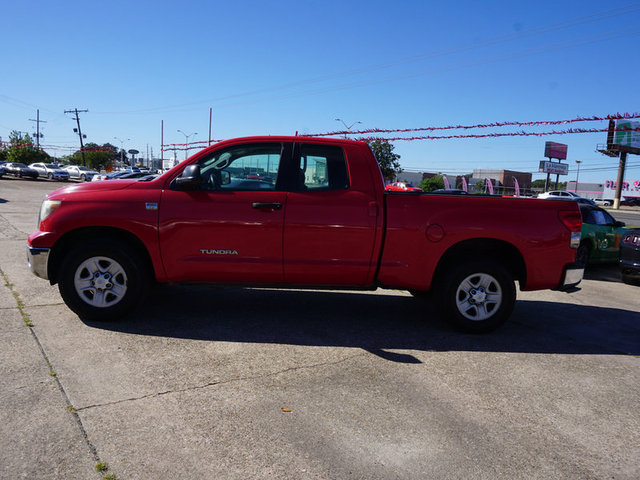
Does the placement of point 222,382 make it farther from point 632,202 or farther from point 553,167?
point 553,167

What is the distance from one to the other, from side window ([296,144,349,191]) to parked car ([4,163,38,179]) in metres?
46.4

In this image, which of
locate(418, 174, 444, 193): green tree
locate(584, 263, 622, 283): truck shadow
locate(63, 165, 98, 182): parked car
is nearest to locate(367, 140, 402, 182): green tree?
locate(418, 174, 444, 193): green tree

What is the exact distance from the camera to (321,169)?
4949 mm

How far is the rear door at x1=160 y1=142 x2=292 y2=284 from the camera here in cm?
471

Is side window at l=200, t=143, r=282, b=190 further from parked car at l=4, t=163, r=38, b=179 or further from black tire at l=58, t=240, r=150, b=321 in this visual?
parked car at l=4, t=163, r=38, b=179

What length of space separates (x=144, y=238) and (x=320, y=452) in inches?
114

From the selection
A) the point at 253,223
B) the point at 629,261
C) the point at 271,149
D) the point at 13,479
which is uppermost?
the point at 271,149

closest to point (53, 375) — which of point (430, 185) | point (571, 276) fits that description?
point (571, 276)

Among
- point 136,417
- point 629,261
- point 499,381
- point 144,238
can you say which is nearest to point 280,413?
point 136,417

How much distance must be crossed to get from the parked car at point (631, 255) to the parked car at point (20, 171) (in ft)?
155

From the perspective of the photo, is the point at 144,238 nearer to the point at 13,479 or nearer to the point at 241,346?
the point at 241,346

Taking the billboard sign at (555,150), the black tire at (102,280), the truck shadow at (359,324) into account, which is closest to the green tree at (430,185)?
the billboard sign at (555,150)

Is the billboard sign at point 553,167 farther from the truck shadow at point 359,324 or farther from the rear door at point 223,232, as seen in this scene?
the rear door at point 223,232

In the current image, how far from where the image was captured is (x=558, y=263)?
5.00 metres
